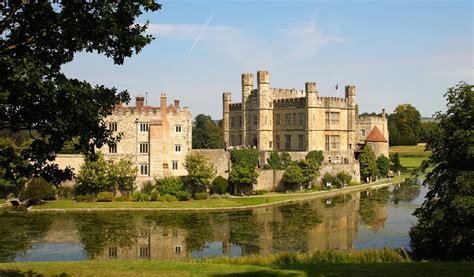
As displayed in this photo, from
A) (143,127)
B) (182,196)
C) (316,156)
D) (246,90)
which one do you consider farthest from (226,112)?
(182,196)

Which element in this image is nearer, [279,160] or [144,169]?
[144,169]

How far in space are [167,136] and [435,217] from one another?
27.3 meters

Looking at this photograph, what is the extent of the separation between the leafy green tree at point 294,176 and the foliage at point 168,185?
34.6 feet

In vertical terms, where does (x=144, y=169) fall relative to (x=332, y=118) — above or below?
below

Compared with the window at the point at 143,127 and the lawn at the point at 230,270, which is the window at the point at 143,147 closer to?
the window at the point at 143,127

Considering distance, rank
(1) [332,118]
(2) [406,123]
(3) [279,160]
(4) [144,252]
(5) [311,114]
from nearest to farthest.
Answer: (4) [144,252]
(3) [279,160]
(5) [311,114]
(1) [332,118]
(2) [406,123]

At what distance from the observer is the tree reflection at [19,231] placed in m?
23.8

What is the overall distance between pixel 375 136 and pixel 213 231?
36.8m

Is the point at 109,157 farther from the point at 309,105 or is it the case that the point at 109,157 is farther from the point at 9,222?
the point at 309,105

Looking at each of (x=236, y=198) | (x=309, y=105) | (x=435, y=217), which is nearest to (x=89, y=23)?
(x=435, y=217)

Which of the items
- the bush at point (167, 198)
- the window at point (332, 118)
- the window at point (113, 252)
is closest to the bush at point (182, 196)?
the bush at point (167, 198)

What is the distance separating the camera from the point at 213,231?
2902 cm

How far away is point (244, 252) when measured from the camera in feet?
79.0

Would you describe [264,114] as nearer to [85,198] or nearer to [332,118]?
[332,118]
